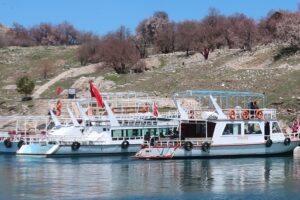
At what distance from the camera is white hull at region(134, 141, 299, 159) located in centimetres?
5466

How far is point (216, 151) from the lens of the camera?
55.5 metres

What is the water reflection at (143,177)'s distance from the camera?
38.0 m

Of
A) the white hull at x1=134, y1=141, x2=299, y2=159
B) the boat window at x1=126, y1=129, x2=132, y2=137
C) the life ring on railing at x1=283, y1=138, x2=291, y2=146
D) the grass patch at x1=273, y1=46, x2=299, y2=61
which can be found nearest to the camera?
the white hull at x1=134, y1=141, x2=299, y2=159

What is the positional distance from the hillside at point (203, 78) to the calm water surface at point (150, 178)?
79.4 ft

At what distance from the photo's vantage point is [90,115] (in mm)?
65500

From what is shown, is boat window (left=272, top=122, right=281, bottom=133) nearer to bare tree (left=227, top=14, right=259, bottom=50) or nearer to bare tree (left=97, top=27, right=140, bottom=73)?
bare tree (left=227, top=14, right=259, bottom=50)

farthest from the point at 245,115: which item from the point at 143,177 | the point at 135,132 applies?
the point at 143,177

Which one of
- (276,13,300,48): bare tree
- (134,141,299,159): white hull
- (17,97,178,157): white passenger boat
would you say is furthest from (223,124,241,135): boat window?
(276,13,300,48): bare tree

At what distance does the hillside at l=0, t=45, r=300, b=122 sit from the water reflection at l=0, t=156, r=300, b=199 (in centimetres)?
2392

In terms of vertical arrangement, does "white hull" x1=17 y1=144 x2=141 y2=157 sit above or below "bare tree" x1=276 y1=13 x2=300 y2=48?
below

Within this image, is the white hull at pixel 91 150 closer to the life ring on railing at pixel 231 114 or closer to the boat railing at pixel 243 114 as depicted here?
the boat railing at pixel 243 114

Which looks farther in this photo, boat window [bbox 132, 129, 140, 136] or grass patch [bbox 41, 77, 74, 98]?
grass patch [bbox 41, 77, 74, 98]

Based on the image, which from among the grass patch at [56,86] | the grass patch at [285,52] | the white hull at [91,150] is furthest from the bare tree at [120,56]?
the white hull at [91,150]

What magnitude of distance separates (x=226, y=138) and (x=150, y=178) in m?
13.6
